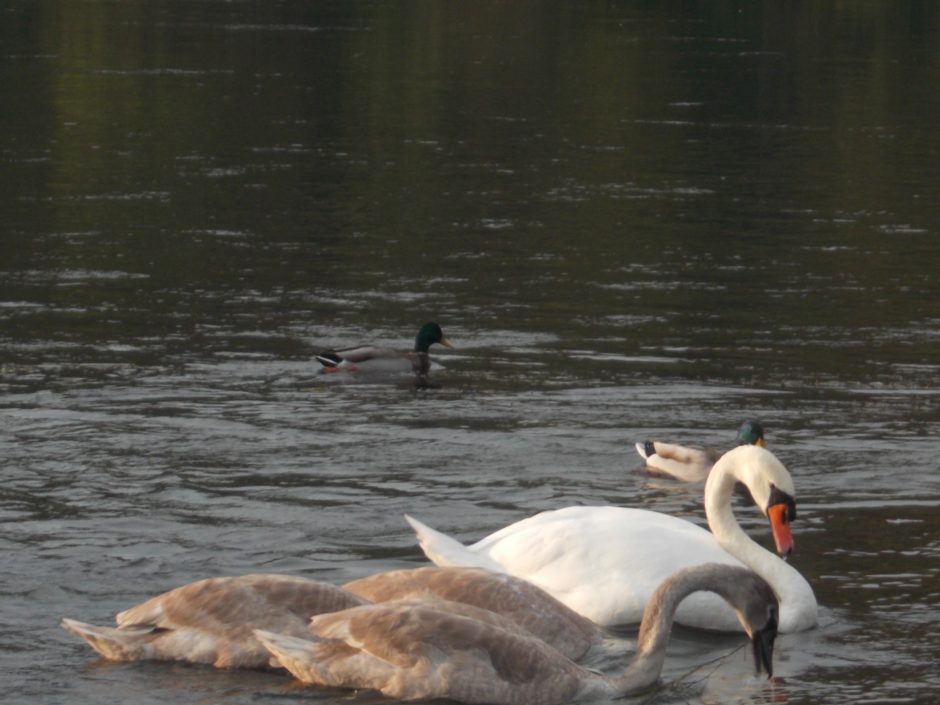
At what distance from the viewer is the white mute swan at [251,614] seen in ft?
36.1

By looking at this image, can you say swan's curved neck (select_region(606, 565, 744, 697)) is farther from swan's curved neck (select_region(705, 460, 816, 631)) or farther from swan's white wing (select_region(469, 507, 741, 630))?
swan's curved neck (select_region(705, 460, 816, 631))

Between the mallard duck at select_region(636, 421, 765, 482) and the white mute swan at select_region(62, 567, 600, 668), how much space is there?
4.07 meters

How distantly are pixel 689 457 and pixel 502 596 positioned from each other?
4330 mm

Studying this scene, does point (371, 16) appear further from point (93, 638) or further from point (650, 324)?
point (93, 638)

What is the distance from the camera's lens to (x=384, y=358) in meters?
19.6

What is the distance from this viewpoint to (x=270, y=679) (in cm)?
1099

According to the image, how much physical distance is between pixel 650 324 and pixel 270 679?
11726 mm

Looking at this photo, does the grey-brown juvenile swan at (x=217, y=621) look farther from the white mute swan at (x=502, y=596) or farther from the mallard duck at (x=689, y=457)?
the mallard duck at (x=689, y=457)

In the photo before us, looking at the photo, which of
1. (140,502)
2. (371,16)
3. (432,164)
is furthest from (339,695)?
(371,16)

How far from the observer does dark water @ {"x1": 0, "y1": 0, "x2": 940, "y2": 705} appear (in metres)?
12.9

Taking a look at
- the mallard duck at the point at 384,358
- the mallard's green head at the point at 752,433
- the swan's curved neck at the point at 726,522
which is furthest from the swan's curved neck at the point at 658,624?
the mallard duck at the point at 384,358


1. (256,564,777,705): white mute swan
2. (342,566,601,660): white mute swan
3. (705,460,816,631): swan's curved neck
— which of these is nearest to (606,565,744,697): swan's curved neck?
(256,564,777,705): white mute swan

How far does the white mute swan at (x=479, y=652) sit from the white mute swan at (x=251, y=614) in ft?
1.02

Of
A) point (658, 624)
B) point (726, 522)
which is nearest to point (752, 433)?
point (726, 522)
